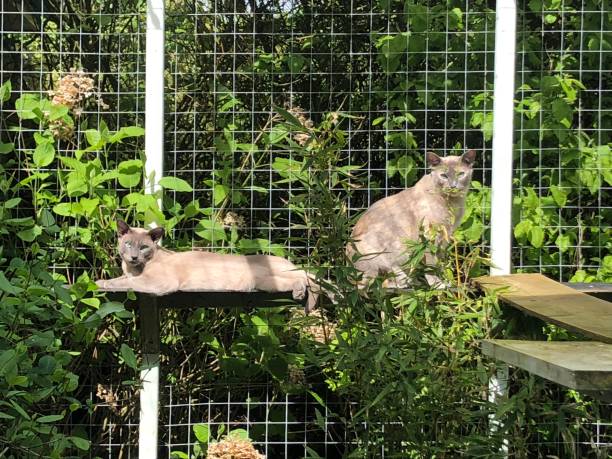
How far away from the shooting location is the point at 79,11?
18.9 feet

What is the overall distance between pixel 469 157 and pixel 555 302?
119cm

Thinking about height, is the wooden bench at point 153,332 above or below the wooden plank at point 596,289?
below

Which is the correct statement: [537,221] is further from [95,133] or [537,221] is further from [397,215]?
[95,133]

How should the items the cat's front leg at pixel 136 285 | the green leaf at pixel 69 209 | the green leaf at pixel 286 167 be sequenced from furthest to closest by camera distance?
1. the green leaf at pixel 286 167
2. the green leaf at pixel 69 209
3. the cat's front leg at pixel 136 285

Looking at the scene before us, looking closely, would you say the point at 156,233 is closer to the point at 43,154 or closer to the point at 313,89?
the point at 43,154

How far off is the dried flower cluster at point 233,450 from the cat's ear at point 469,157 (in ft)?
5.97

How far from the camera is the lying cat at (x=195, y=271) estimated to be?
4723 millimetres

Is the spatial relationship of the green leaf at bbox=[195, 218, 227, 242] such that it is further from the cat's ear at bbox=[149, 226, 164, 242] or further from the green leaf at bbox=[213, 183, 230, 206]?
the cat's ear at bbox=[149, 226, 164, 242]

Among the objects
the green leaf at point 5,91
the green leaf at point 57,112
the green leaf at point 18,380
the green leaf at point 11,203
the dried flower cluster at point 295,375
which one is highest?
the green leaf at point 5,91

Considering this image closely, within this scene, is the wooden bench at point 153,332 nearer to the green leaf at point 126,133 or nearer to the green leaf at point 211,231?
the green leaf at point 211,231

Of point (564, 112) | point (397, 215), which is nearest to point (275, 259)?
point (397, 215)

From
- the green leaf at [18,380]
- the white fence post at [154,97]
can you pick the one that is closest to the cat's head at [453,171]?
the white fence post at [154,97]

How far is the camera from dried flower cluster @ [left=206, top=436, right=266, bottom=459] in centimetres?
478

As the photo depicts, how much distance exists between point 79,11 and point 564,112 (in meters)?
2.82
